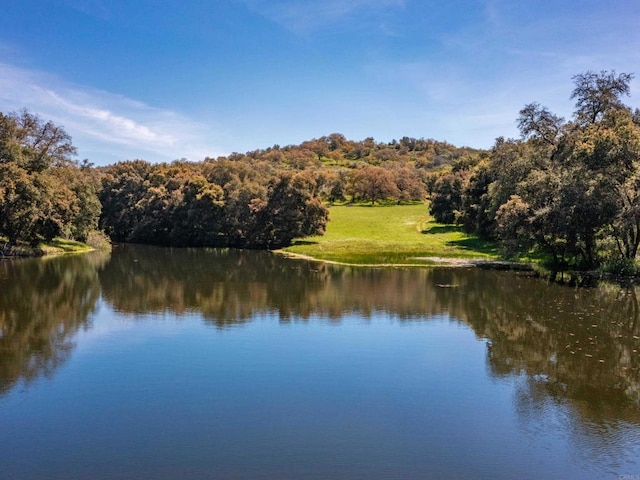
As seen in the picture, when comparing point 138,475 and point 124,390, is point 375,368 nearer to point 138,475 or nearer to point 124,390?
point 124,390

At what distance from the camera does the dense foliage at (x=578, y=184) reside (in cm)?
3519

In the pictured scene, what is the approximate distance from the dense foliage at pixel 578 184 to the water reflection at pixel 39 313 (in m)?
31.3

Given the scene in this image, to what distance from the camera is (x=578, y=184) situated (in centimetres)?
3706

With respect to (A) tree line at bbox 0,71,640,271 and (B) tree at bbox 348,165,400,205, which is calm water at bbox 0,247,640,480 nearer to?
(A) tree line at bbox 0,71,640,271

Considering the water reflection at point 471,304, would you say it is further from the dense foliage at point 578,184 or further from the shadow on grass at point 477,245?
the shadow on grass at point 477,245

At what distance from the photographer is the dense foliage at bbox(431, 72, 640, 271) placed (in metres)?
35.2

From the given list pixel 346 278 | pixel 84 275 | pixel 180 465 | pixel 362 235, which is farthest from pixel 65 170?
pixel 180 465

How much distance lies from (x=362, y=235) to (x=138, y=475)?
5962 centimetres

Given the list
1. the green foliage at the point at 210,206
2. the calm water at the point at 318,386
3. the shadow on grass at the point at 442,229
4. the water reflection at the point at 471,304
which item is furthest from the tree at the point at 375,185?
the calm water at the point at 318,386

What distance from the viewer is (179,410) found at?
42.0 feet

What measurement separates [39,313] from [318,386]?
16.3 m

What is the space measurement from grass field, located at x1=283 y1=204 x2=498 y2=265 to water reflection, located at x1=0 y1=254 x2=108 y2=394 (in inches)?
1002

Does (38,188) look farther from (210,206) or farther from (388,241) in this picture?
(388,241)

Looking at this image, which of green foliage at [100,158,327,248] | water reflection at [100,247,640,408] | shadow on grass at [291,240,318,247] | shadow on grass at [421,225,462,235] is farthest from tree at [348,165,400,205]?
water reflection at [100,247,640,408]
